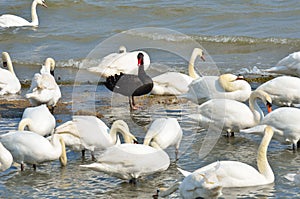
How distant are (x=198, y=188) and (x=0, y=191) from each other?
2.39m

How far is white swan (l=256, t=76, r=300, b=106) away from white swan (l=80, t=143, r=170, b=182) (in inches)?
133

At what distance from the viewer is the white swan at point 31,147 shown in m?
8.67

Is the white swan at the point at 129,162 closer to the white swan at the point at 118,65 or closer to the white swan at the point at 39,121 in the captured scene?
the white swan at the point at 39,121

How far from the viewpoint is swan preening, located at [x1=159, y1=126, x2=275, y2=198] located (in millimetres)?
6949

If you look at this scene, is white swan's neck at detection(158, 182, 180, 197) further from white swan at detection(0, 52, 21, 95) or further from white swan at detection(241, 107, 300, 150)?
white swan at detection(0, 52, 21, 95)

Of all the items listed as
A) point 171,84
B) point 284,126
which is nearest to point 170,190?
point 284,126

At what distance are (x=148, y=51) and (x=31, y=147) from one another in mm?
11231

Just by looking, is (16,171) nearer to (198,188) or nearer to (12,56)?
(198,188)

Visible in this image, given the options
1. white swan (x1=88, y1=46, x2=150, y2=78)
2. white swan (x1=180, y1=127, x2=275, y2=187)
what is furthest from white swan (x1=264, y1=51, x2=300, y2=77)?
white swan (x1=180, y1=127, x2=275, y2=187)

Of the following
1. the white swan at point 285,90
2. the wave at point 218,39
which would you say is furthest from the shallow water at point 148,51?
the white swan at point 285,90

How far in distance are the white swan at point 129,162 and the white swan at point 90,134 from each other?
84 cm

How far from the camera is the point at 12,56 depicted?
19.2 metres

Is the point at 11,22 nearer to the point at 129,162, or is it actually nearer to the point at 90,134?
the point at 90,134

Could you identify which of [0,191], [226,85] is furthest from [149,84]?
[0,191]
